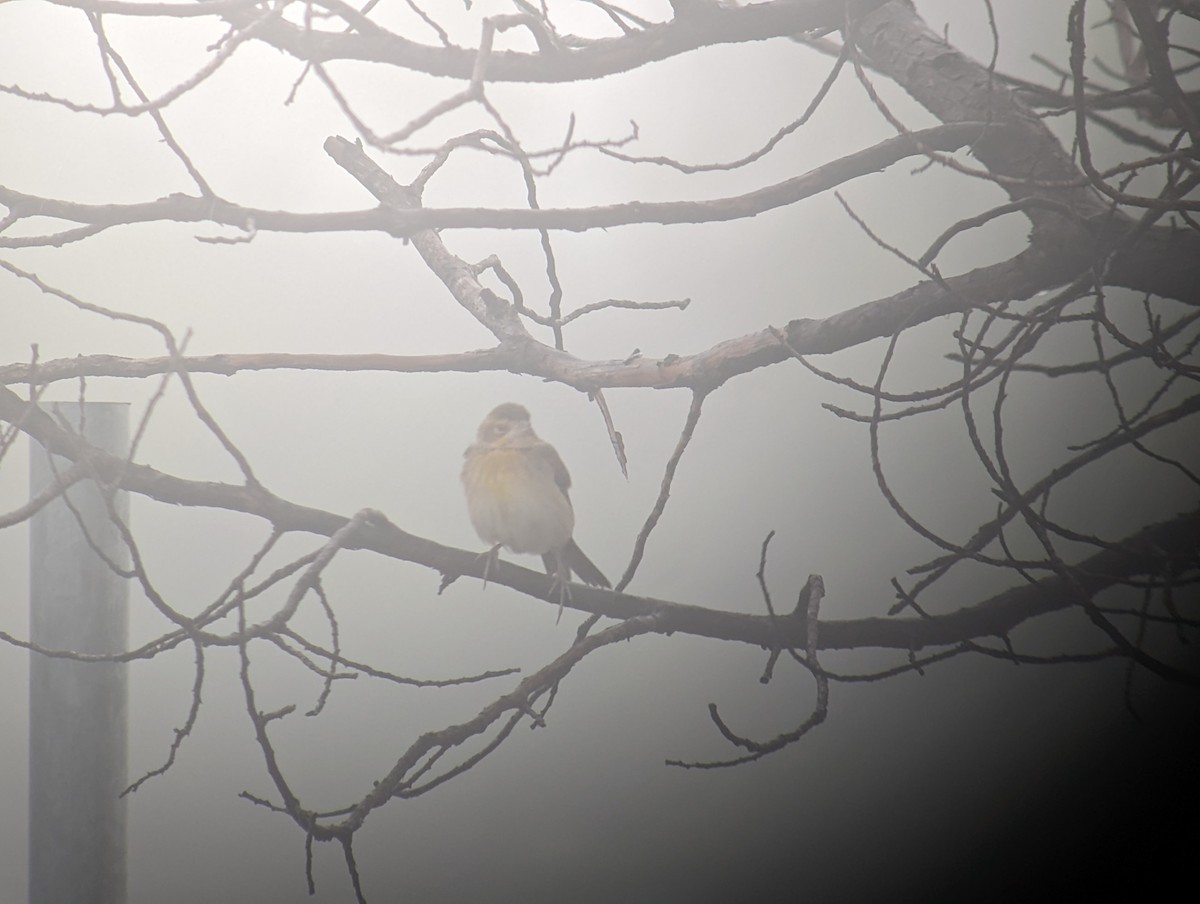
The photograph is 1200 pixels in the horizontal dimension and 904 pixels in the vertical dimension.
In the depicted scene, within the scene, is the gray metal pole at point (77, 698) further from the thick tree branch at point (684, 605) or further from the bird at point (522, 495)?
the bird at point (522, 495)

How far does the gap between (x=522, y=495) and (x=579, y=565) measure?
13 cm

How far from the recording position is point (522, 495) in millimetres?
1328

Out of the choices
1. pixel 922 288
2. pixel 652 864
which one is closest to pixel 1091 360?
pixel 922 288

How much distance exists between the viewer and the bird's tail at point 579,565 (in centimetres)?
136

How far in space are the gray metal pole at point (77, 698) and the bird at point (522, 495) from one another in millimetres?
515

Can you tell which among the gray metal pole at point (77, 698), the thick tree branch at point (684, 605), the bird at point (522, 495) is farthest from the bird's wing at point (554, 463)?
the gray metal pole at point (77, 698)

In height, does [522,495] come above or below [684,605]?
above

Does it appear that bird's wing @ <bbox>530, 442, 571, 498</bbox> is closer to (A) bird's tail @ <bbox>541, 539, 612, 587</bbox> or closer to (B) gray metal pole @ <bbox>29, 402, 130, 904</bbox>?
(A) bird's tail @ <bbox>541, 539, 612, 587</bbox>

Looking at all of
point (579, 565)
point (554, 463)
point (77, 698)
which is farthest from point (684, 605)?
point (77, 698)

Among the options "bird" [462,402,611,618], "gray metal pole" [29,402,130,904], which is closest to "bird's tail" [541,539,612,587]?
"bird" [462,402,611,618]

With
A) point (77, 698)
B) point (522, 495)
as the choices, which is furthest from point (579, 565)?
point (77, 698)

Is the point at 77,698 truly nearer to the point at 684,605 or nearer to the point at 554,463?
the point at 554,463

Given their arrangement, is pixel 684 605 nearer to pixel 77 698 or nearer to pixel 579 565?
pixel 579 565

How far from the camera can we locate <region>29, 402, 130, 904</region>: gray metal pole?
53.9 inches
